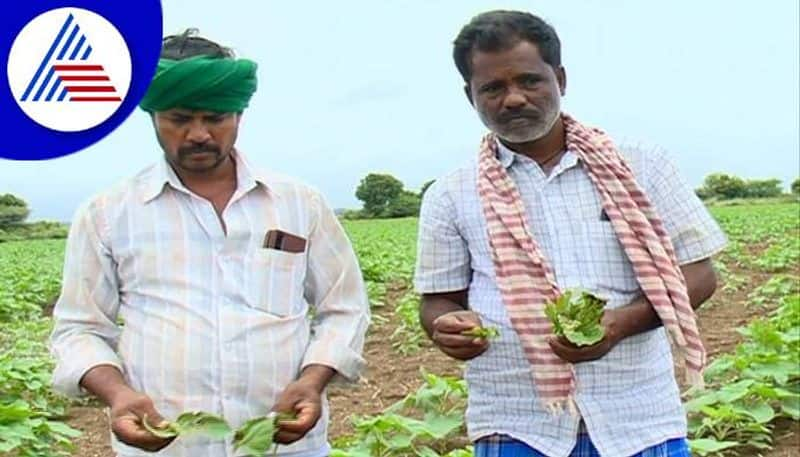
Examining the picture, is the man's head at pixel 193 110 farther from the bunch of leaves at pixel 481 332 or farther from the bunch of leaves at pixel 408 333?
the bunch of leaves at pixel 408 333

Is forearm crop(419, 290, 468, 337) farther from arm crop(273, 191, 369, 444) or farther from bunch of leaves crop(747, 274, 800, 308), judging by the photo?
bunch of leaves crop(747, 274, 800, 308)

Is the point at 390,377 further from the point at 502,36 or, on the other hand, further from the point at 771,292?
the point at 771,292

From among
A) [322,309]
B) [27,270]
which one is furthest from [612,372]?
[27,270]

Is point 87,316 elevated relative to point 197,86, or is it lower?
lower

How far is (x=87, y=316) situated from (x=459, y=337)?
2.51ft

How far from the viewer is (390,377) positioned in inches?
256

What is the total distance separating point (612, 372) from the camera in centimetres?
235

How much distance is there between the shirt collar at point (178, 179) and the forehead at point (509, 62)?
509mm

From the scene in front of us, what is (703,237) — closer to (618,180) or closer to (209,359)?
(618,180)

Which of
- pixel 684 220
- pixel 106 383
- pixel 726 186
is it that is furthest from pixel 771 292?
pixel 726 186

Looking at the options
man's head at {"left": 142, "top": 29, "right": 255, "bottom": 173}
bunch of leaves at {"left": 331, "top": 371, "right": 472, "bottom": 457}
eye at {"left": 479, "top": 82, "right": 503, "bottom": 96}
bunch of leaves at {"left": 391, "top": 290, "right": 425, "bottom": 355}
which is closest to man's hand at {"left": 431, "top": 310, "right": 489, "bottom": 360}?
eye at {"left": 479, "top": 82, "right": 503, "bottom": 96}

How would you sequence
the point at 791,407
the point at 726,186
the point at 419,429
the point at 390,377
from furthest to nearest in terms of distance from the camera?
1. the point at 726,186
2. the point at 390,377
3. the point at 791,407
4. the point at 419,429

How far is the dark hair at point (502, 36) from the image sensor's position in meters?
2.36

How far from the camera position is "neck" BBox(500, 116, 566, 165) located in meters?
2.42
